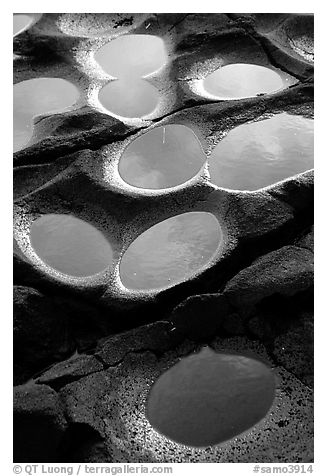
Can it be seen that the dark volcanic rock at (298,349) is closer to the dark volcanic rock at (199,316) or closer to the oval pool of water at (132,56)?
the dark volcanic rock at (199,316)

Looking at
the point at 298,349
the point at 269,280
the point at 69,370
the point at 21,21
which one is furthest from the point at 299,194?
the point at 21,21

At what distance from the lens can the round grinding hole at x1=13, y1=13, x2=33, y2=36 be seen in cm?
254

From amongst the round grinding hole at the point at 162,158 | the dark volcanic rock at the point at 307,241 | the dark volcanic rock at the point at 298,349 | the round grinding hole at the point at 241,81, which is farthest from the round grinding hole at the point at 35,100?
the dark volcanic rock at the point at 298,349

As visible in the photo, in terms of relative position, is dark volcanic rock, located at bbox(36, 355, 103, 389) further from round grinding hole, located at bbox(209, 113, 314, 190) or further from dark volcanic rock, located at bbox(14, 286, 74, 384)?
round grinding hole, located at bbox(209, 113, 314, 190)

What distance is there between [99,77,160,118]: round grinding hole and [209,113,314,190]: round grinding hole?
34cm

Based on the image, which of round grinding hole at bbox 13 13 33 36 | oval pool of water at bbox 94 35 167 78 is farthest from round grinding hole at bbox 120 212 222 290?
round grinding hole at bbox 13 13 33 36

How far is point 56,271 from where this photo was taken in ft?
5.15

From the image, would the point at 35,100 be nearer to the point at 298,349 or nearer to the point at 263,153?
the point at 263,153

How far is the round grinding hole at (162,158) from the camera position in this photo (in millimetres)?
1848

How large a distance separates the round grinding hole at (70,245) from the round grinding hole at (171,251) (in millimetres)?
69

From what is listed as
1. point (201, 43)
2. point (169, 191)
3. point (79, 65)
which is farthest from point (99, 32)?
point (169, 191)

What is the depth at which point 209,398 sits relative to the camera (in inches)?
53.2

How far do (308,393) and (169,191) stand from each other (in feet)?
2.24

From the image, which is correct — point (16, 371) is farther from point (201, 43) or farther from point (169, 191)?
point (201, 43)
